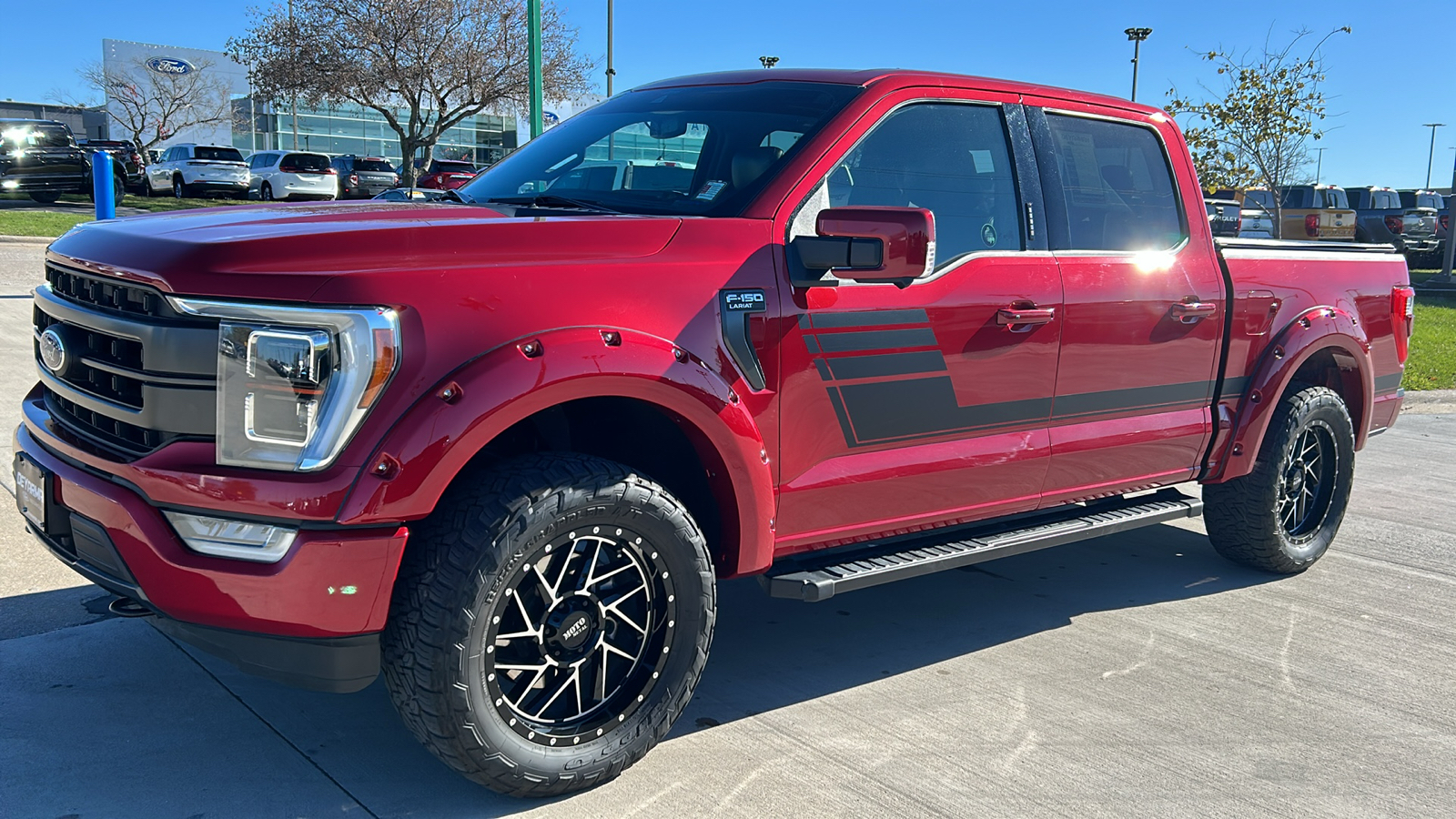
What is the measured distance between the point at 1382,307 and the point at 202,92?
6143 centimetres

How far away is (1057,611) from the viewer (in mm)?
4770

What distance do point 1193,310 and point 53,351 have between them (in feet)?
12.5

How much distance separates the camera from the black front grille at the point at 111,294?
2.74m

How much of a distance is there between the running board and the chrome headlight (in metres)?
1.40

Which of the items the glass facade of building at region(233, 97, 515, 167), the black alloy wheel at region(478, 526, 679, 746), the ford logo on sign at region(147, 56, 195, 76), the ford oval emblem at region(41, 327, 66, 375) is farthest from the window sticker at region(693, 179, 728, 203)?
the ford logo on sign at region(147, 56, 195, 76)

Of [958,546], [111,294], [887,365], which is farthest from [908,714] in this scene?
[111,294]

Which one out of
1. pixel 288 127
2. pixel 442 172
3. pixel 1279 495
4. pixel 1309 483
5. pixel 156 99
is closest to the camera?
pixel 1279 495

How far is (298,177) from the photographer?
3209 cm

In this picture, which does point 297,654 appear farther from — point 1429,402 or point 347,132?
point 347,132

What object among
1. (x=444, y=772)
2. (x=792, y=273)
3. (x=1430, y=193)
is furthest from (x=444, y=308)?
(x=1430, y=193)

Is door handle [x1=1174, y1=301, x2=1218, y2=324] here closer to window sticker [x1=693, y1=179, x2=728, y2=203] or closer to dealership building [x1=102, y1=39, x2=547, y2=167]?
window sticker [x1=693, y1=179, x2=728, y2=203]

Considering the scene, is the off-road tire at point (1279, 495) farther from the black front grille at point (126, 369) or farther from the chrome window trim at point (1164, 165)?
the black front grille at point (126, 369)

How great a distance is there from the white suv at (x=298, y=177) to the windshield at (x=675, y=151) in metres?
29.4

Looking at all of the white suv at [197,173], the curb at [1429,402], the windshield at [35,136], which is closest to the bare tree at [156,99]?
the white suv at [197,173]
